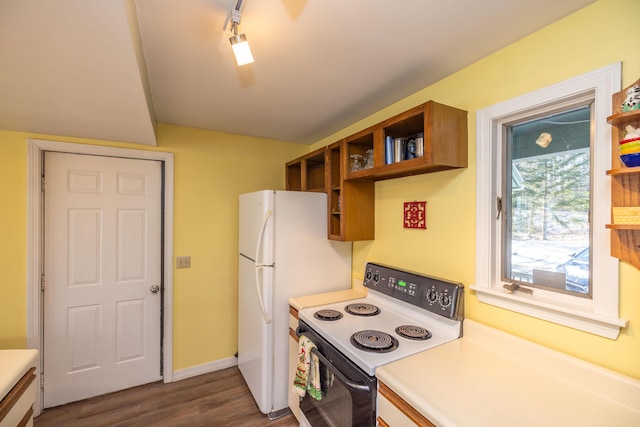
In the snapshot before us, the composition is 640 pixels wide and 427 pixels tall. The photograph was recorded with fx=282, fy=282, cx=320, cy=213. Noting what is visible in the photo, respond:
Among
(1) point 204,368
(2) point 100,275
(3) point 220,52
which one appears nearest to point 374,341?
(3) point 220,52

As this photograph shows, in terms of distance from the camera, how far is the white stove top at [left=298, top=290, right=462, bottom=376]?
1.31 metres

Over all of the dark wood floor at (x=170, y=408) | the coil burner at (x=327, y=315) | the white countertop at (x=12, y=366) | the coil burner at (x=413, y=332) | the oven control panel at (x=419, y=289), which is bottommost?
the dark wood floor at (x=170, y=408)

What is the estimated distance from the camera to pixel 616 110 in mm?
1021

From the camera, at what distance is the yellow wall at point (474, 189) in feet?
3.35

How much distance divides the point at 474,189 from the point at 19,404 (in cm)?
243

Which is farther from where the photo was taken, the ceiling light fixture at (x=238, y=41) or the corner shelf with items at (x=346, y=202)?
the corner shelf with items at (x=346, y=202)

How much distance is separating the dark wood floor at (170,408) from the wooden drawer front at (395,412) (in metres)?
1.18

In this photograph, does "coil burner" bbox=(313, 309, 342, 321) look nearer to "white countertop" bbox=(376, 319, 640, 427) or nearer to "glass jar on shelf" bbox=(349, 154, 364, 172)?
"white countertop" bbox=(376, 319, 640, 427)

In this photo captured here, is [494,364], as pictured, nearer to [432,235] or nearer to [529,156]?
[432,235]

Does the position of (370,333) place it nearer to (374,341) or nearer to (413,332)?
→ (374,341)

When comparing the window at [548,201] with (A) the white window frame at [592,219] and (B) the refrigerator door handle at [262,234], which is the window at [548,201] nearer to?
(A) the white window frame at [592,219]

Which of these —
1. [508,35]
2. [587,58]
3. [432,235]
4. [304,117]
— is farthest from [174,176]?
[587,58]

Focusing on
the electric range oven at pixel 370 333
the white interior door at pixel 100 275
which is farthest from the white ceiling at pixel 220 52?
the electric range oven at pixel 370 333

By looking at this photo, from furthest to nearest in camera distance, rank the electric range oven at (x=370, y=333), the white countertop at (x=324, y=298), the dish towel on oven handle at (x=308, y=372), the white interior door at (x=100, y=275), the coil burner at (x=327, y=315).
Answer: the white interior door at (x=100, y=275) < the white countertop at (x=324, y=298) < the coil burner at (x=327, y=315) < the dish towel on oven handle at (x=308, y=372) < the electric range oven at (x=370, y=333)
